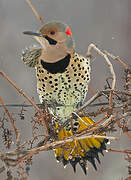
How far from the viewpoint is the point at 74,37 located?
4.42m

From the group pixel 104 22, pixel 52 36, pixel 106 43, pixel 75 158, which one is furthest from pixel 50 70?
pixel 104 22

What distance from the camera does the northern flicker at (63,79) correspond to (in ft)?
5.82

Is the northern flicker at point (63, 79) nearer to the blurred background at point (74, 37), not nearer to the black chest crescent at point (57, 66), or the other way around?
the black chest crescent at point (57, 66)

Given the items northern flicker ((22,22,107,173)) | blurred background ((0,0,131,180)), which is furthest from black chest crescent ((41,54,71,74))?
blurred background ((0,0,131,180))

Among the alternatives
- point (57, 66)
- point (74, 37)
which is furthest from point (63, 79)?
point (74, 37)

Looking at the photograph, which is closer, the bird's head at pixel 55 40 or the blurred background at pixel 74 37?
the bird's head at pixel 55 40

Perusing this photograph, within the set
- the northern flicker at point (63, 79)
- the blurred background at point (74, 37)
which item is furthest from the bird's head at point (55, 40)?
the blurred background at point (74, 37)

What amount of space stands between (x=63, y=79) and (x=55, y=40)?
21 cm

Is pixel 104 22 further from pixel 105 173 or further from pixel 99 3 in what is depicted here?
pixel 105 173

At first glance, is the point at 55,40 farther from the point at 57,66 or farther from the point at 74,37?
the point at 74,37

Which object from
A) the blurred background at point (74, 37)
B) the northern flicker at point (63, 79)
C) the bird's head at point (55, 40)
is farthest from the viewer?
the blurred background at point (74, 37)

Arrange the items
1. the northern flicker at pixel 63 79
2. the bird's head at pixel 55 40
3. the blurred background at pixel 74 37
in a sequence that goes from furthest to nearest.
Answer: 1. the blurred background at pixel 74 37
2. the northern flicker at pixel 63 79
3. the bird's head at pixel 55 40

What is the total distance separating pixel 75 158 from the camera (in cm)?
173

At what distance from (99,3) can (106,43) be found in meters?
0.83
